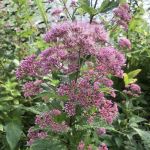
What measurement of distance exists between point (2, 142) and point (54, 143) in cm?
90

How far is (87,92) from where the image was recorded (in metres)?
2.26

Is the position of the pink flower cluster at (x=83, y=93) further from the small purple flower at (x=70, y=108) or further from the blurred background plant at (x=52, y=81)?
the blurred background plant at (x=52, y=81)

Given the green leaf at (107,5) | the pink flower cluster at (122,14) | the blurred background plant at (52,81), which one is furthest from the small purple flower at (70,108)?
the pink flower cluster at (122,14)

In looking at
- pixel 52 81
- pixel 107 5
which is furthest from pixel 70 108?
pixel 107 5

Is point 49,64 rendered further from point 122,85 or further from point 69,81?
point 122,85

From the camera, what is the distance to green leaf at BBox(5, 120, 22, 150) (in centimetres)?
284

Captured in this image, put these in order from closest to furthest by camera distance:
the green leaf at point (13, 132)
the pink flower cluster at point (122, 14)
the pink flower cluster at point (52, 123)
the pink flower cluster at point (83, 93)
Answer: the pink flower cluster at point (83, 93) < the pink flower cluster at point (52, 123) < the green leaf at point (13, 132) < the pink flower cluster at point (122, 14)

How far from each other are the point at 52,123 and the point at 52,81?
47 centimetres

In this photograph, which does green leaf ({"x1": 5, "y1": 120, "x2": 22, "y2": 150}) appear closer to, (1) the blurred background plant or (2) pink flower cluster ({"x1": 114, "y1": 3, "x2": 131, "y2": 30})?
(1) the blurred background plant

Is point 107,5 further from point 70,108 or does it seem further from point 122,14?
point 70,108

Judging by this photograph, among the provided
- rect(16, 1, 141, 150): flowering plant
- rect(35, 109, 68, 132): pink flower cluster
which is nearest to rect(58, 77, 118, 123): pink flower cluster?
rect(16, 1, 141, 150): flowering plant

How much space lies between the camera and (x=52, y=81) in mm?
2787

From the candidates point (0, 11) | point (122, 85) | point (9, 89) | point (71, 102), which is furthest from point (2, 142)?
point (0, 11)

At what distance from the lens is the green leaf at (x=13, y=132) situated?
9.33ft
